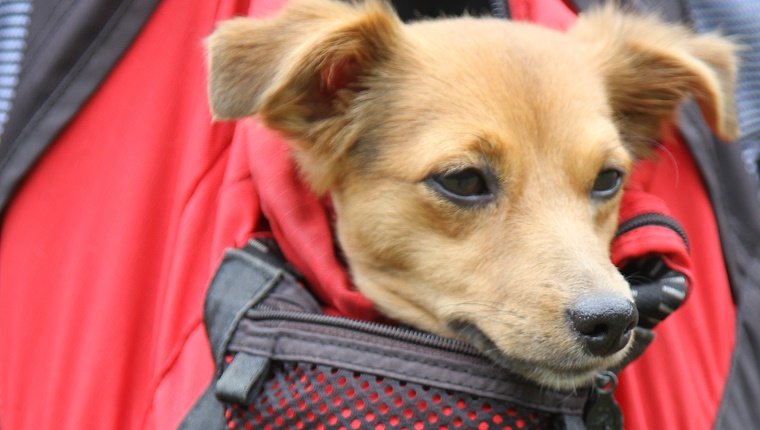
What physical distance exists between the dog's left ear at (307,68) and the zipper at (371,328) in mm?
364

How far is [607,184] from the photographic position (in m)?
2.01

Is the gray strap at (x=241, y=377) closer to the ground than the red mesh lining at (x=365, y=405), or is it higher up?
higher up

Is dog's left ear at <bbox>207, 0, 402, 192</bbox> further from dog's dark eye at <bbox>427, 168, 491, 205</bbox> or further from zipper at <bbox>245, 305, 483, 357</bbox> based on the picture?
zipper at <bbox>245, 305, 483, 357</bbox>

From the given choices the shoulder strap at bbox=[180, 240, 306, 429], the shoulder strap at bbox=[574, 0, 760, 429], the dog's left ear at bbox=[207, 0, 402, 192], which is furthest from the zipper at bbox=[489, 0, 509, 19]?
the shoulder strap at bbox=[180, 240, 306, 429]

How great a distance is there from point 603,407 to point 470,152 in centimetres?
56

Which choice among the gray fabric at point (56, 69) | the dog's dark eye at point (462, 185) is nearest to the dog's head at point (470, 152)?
the dog's dark eye at point (462, 185)

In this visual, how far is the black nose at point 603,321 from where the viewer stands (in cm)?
→ 165

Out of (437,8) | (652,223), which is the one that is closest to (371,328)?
(652,223)

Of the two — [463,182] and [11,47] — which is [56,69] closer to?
[11,47]

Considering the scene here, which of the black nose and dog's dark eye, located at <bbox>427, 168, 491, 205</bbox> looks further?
dog's dark eye, located at <bbox>427, 168, 491, 205</bbox>

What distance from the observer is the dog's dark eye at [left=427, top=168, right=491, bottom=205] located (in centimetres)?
187

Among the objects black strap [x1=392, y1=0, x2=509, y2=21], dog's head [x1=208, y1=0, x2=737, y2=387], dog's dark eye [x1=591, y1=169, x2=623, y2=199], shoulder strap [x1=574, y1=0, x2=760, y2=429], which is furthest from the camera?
black strap [x1=392, y1=0, x2=509, y2=21]

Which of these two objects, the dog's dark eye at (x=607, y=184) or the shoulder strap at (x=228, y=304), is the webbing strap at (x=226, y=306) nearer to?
the shoulder strap at (x=228, y=304)

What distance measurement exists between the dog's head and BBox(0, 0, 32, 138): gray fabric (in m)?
0.52
